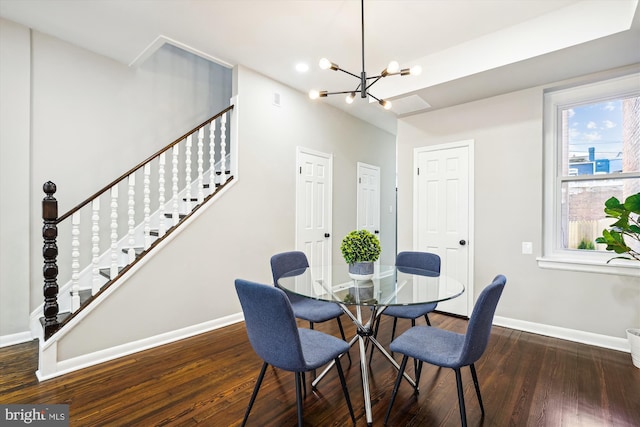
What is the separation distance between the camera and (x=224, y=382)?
2291 millimetres

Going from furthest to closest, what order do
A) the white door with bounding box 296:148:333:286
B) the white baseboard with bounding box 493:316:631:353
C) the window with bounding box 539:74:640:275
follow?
the white door with bounding box 296:148:333:286 < the window with bounding box 539:74:640:275 < the white baseboard with bounding box 493:316:631:353

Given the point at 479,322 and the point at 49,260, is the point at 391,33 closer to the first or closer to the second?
the point at 479,322

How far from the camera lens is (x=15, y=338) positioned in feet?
9.45

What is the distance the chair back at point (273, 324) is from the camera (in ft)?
4.85

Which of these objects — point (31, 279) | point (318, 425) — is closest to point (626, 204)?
point (318, 425)

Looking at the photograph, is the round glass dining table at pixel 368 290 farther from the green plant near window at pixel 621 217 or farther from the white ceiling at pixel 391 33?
the white ceiling at pixel 391 33

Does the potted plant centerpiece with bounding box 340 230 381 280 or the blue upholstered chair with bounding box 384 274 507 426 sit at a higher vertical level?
the potted plant centerpiece with bounding box 340 230 381 280

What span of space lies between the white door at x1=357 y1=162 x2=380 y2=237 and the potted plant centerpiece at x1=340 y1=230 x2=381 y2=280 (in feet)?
9.98

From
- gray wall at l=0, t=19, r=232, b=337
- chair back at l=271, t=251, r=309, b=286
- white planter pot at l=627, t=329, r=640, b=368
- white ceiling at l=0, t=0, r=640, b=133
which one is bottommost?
white planter pot at l=627, t=329, r=640, b=368

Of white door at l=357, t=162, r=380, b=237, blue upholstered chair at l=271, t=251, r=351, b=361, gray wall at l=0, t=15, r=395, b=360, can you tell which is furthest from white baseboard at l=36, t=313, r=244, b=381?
white door at l=357, t=162, r=380, b=237

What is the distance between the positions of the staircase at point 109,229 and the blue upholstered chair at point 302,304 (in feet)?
3.87

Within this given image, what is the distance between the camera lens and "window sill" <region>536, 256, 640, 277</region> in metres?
2.87

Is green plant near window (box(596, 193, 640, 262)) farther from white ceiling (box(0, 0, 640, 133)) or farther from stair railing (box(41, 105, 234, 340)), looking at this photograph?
stair railing (box(41, 105, 234, 340))

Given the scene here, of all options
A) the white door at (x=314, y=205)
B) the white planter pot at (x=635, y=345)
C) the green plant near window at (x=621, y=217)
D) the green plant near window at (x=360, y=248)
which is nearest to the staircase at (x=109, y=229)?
A: the white door at (x=314, y=205)
